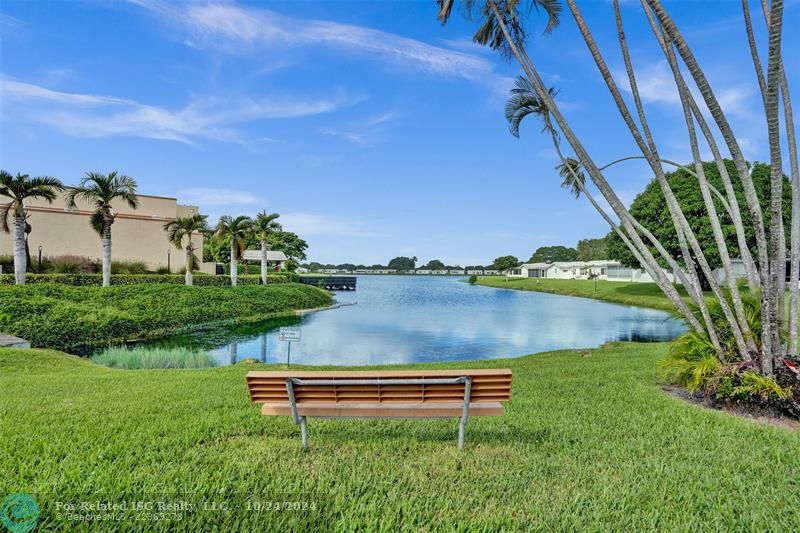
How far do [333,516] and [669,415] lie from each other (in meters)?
Result: 4.12

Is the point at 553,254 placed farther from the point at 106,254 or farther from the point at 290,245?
the point at 106,254

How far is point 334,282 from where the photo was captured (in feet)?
190

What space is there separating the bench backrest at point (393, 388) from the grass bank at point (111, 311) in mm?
14795

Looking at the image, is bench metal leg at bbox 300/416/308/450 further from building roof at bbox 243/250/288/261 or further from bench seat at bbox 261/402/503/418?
building roof at bbox 243/250/288/261

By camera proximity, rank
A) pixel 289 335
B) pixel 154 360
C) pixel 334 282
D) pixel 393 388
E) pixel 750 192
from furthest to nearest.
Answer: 1. pixel 334 282
2. pixel 154 360
3. pixel 289 335
4. pixel 750 192
5. pixel 393 388

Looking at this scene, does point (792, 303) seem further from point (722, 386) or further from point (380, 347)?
point (380, 347)

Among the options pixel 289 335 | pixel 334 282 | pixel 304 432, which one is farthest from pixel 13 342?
pixel 334 282

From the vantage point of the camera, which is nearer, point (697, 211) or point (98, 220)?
point (98, 220)

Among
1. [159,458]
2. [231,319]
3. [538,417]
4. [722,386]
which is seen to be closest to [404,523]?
[159,458]

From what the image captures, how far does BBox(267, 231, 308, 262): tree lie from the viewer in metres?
68.4

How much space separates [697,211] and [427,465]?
1427 inches

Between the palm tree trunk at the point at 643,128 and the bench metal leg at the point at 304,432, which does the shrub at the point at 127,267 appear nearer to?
the bench metal leg at the point at 304,432

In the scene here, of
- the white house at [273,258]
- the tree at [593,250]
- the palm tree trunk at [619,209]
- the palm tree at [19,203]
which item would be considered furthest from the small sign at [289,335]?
the tree at [593,250]

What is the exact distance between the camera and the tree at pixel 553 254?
138 m
